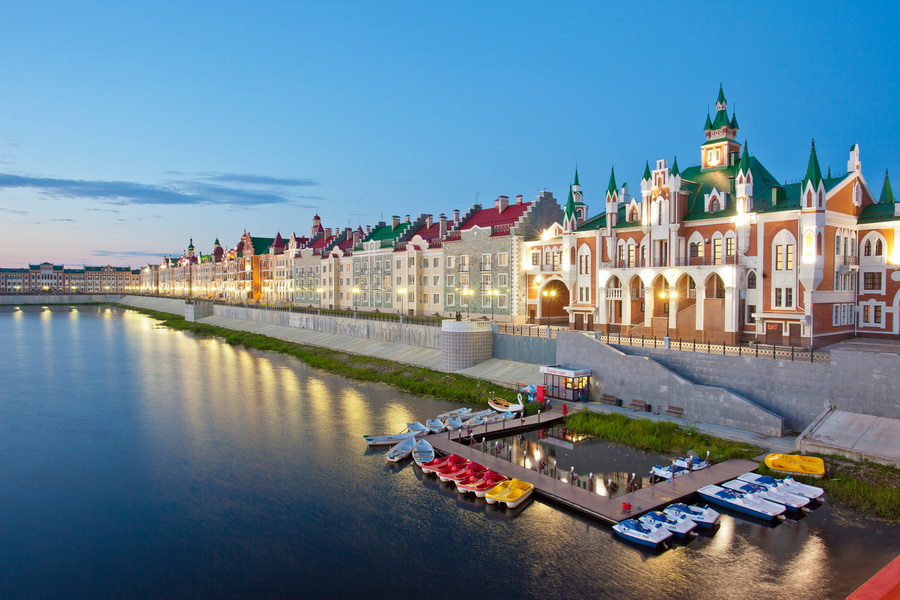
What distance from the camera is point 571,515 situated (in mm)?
21562

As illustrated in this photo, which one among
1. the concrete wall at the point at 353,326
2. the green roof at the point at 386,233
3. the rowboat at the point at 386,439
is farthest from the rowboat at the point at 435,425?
the green roof at the point at 386,233

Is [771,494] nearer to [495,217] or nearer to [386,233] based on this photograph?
[495,217]

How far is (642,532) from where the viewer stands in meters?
19.3

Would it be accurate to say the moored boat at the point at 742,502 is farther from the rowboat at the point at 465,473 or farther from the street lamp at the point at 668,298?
the street lamp at the point at 668,298

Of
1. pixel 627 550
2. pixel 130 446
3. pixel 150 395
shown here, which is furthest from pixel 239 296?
pixel 627 550

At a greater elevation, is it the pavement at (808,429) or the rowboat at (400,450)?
the pavement at (808,429)

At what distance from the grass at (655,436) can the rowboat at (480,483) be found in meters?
8.49

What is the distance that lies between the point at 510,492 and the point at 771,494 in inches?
379

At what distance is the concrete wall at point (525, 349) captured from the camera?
4116 cm

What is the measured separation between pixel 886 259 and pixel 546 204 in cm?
2875

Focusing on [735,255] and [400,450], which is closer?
[400,450]

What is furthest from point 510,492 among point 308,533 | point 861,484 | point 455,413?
point 861,484

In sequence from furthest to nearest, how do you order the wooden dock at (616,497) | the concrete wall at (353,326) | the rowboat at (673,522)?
the concrete wall at (353,326), the wooden dock at (616,497), the rowboat at (673,522)

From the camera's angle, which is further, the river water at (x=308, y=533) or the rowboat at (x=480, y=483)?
the rowboat at (x=480, y=483)
